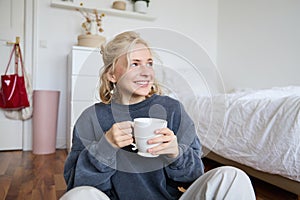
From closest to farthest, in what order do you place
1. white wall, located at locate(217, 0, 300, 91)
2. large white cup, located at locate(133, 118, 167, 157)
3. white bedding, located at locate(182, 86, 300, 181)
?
large white cup, located at locate(133, 118, 167, 157), white bedding, located at locate(182, 86, 300, 181), white wall, located at locate(217, 0, 300, 91)

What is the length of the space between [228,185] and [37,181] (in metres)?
1.26

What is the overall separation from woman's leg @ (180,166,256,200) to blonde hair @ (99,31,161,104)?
0.24 metres

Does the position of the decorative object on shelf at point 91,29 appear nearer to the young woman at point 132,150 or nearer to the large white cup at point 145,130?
the young woman at point 132,150

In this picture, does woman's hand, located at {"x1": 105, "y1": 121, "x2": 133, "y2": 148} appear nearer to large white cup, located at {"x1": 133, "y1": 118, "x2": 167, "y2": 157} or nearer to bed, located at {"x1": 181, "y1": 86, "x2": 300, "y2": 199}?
large white cup, located at {"x1": 133, "y1": 118, "x2": 167, "y2": 157}

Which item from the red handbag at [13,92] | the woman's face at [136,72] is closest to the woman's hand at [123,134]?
the woman's face at [136,72]

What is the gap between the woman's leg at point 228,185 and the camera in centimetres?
53

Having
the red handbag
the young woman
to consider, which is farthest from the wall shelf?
the young woman

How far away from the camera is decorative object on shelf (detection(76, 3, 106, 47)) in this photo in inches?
88.5

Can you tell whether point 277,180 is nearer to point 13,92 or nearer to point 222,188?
point 222,188

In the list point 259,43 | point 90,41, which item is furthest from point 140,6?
point 259,43

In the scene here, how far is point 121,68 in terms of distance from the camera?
63 centimetres

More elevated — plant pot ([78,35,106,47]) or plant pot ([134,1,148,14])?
plant pot ([134,1,148,14])

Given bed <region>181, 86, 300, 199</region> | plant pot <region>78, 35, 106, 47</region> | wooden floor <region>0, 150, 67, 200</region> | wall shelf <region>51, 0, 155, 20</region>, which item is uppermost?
wall shelf <region>51, 0, 155, 20</region>

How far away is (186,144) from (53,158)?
1.72 meters
